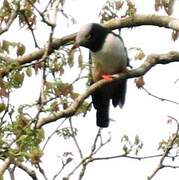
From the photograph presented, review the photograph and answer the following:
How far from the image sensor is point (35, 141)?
3.30m

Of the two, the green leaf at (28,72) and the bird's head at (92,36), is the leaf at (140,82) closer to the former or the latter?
the bird's head at (92,36)

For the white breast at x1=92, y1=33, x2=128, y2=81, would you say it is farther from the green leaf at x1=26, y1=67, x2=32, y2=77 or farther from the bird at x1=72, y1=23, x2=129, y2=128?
the green leaf at x1=26, y1=67, x2=32, y2=77

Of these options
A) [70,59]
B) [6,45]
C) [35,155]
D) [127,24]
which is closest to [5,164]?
[35,155]

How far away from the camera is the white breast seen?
17.1 ft

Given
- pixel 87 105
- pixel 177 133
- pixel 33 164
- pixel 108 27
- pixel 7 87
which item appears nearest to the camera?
pixel 7 87

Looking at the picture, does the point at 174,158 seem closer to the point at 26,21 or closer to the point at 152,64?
the point at 152,64

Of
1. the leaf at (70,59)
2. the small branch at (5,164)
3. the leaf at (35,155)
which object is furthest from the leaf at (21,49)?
the small branch at (5,164)

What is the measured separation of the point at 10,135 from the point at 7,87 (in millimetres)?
379

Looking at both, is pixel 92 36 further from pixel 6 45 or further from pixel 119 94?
pixel 6 45

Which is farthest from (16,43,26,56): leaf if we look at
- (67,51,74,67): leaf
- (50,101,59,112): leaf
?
(50,101,59,112): leaf

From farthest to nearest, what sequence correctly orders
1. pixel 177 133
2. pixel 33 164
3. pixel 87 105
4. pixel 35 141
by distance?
1. pixel 177 133
2. pixel 87 105
3. pixel 33 164
4. pixel 35 141

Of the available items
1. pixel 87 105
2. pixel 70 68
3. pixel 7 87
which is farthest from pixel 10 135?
pixel 87 105

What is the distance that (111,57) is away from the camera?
17.3 ft

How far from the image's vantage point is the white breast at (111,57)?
5219mm
